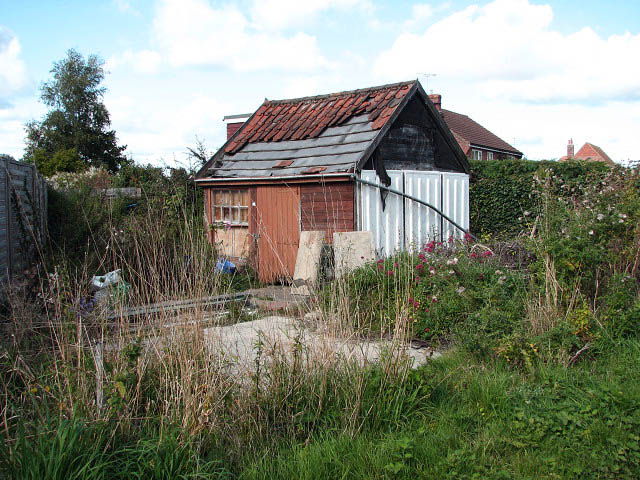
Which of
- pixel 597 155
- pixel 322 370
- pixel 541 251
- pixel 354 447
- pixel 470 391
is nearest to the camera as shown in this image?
pixel 354 447

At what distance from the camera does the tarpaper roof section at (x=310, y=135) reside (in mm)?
11852

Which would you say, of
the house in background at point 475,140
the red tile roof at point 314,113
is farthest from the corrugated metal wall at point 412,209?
the house in background at point 475,140

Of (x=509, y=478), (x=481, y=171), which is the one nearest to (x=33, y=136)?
(x=481, y=171)

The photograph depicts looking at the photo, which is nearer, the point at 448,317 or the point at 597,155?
the point at 448,317

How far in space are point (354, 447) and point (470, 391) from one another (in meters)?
1.35

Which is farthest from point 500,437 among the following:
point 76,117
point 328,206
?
point 76,117

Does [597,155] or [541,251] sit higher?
[597,155]

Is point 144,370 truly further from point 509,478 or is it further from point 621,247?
point 621,247

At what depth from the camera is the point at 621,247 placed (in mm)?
6602

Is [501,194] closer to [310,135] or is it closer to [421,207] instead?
[421,207]

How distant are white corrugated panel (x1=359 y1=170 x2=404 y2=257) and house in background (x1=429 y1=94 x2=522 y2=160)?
67.5 ft

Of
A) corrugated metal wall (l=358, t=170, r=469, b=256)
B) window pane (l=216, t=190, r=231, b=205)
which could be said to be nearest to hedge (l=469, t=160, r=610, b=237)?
corrugated metal wall (l=358, t=170, r=469, b=256)

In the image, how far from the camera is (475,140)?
34.1 meters

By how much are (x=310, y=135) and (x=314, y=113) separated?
3.32 ft
